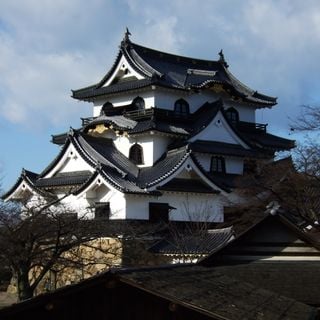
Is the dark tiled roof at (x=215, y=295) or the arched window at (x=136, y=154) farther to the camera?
the arched window at (x=136, y=154)

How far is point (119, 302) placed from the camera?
304 inches

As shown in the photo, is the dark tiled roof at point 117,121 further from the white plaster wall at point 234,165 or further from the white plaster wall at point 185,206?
the white plaster wall at point 234,165

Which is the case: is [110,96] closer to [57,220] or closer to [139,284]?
[57,220]

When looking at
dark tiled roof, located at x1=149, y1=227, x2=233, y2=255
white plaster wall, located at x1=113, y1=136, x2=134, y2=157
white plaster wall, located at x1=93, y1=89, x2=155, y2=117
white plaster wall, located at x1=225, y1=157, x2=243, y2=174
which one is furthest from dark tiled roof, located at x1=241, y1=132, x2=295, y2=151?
dark tiled roof, located at x1=149, y1=227, x2=233, y2=255

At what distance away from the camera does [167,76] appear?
130 ft

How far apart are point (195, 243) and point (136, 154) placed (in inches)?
415

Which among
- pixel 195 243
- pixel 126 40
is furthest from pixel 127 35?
pixel 195 243

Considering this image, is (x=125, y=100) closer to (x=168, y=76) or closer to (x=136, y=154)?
(x=168, y=76)

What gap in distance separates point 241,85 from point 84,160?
1286 cm

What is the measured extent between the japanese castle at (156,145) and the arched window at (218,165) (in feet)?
0.19

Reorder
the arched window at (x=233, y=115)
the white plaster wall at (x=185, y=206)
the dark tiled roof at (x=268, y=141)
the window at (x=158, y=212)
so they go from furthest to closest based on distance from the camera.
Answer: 1. the arched window at (x=233, y=115)
2. the dark tiled roof at (x=268, y=141)
3. the window at (x=158, y=212)
4. the white plaster wall at (x=185, y=206)

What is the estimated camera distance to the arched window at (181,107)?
3897 centimetres

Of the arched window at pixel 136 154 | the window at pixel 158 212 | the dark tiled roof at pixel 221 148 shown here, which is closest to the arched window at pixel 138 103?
the arched window at pixel 136 154

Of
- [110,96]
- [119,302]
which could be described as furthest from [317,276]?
[110,96]
